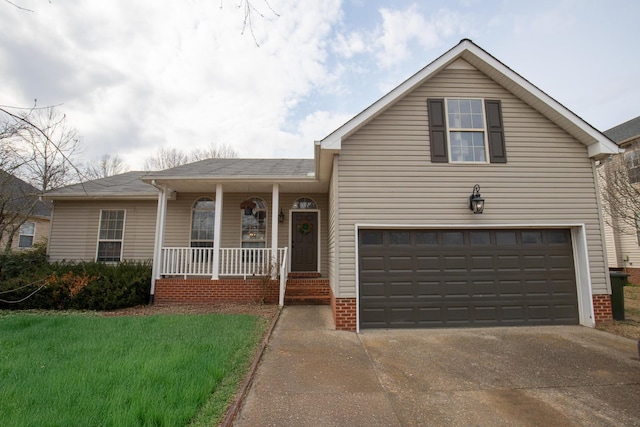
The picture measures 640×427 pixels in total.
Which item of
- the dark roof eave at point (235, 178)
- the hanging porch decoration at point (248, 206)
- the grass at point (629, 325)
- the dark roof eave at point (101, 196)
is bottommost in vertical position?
the grass at point (629, 325)

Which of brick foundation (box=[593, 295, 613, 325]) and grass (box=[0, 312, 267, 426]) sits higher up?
brick foundation (box=[593, 295, 613, 325])

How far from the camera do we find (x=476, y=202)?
6.30 m

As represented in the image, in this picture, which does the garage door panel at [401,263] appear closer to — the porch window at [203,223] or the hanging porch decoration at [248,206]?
the hanging porch decoration at [248,206]

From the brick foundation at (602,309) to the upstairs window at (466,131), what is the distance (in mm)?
3477

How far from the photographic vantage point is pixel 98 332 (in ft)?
18.0

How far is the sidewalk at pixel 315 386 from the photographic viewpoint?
114 inches

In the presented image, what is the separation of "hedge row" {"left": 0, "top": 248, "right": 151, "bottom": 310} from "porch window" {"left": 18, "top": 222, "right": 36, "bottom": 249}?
10.7 metres

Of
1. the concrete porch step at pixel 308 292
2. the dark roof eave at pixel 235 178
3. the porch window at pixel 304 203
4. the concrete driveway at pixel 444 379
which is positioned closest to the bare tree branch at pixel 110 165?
the dark roof eave at pixel 235 178

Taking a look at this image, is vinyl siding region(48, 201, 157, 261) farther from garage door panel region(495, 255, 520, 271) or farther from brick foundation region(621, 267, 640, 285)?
brick foundation region(621, 267, 640, 285)

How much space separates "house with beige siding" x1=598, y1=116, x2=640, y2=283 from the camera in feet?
32.9

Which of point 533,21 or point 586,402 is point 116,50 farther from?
point 533,21

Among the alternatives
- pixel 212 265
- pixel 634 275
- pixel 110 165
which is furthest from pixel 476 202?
pixel 110 165

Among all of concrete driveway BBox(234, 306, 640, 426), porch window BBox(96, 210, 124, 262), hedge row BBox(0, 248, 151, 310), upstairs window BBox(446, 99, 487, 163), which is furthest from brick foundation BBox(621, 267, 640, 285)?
porch window BBox(96, 210, 124, 262)

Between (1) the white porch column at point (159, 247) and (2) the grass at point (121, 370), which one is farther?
(1) the white porch column at point (159, 247)
